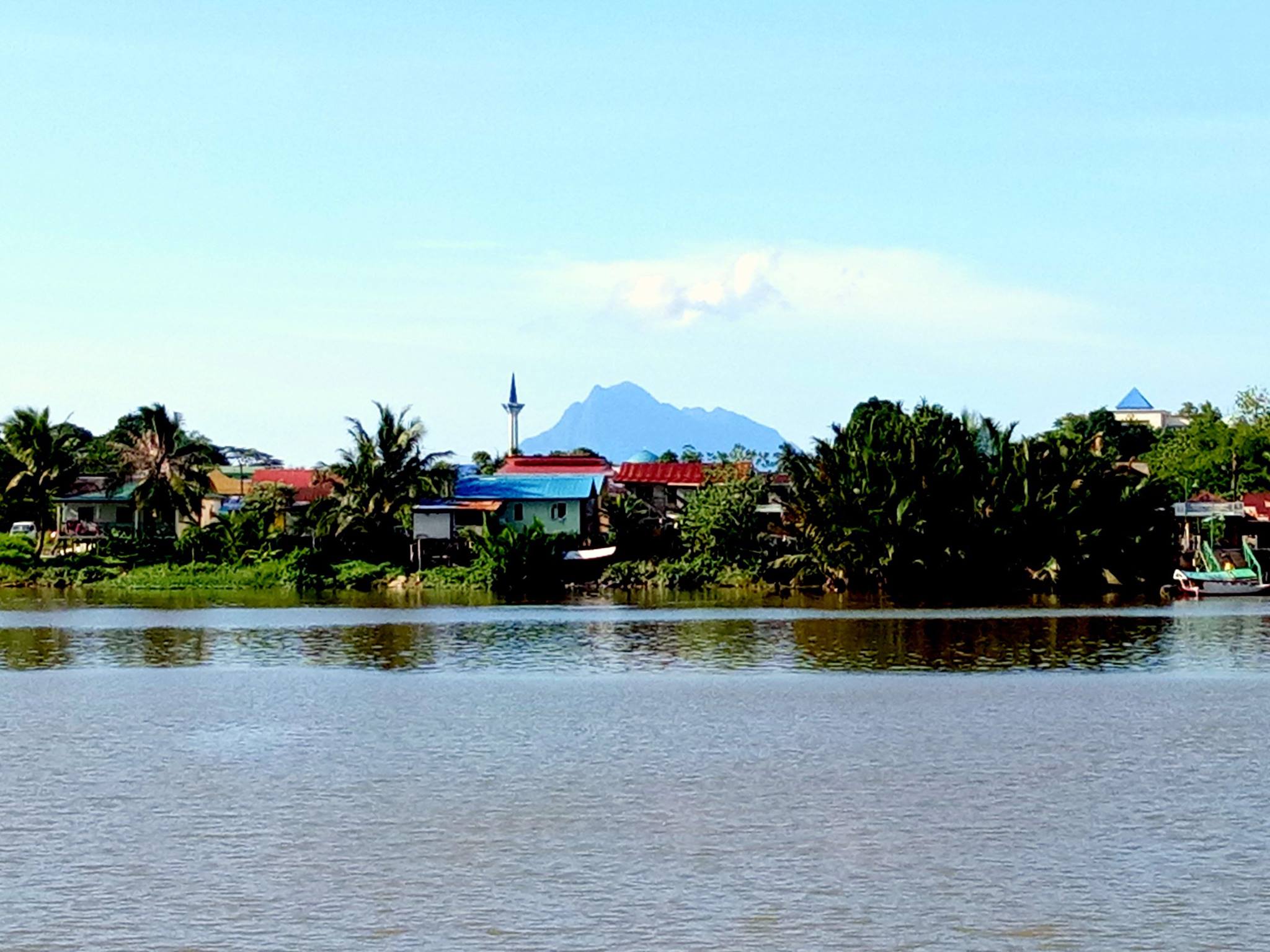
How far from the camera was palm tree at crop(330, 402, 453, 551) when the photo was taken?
194 ft

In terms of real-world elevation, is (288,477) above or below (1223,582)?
above

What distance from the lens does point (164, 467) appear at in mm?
61188

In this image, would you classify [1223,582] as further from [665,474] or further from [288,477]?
[288,477]

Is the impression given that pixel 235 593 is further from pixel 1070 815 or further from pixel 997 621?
pixel 1070 815

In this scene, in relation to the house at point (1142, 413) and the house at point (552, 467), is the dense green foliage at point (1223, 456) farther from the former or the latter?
the house at point (1142, 413)

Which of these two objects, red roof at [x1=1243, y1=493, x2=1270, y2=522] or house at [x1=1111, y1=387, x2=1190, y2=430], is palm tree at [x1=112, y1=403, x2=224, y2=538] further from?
house at [x1=1111, y1=387, x2=1190, y2=430]

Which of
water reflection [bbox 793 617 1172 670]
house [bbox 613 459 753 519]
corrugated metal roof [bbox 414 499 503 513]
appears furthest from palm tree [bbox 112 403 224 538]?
water reflection [bbox 793 617 1172 670]

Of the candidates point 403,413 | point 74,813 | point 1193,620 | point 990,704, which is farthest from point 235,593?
point 74,813

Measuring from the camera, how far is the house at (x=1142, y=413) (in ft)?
457

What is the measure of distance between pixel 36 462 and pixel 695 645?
3569cm

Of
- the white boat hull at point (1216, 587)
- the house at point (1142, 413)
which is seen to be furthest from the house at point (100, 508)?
the house at point (1142, 413)

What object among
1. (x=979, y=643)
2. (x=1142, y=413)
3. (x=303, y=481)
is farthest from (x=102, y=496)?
(x=1142, y=413)

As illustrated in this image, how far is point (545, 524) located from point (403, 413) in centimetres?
713

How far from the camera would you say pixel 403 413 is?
2333 inches
